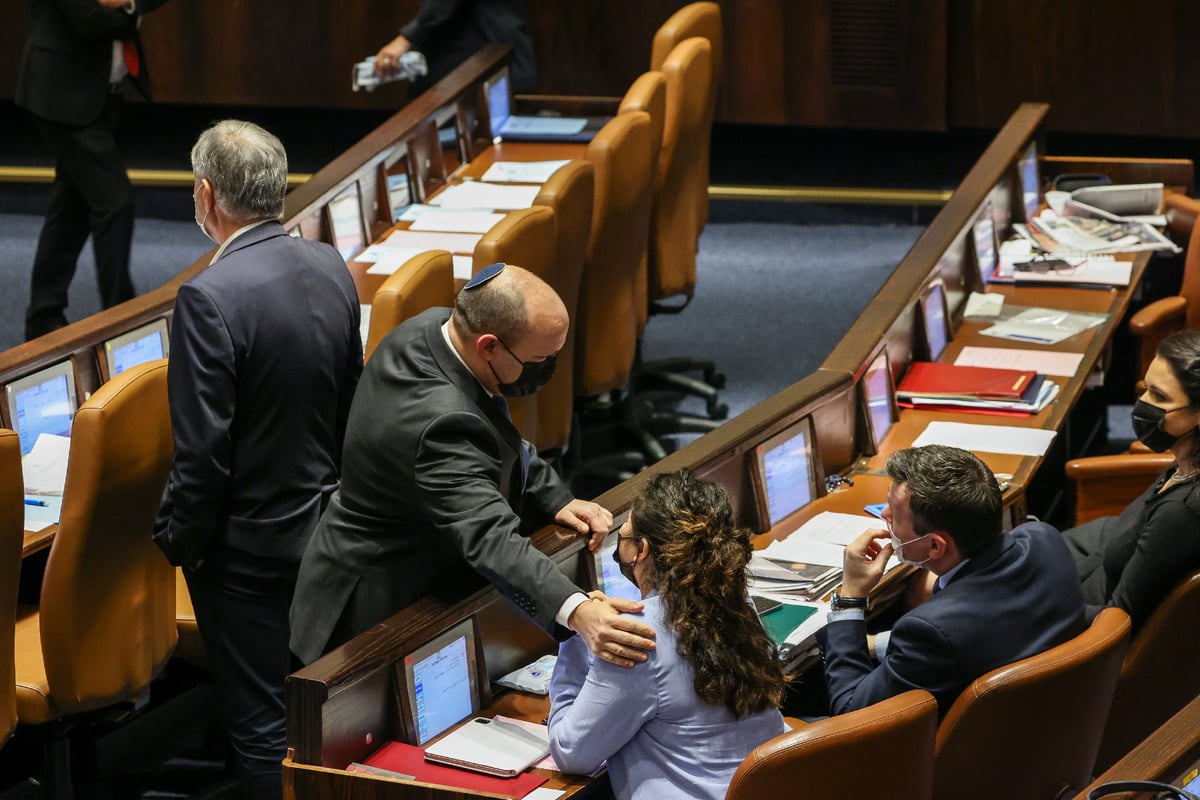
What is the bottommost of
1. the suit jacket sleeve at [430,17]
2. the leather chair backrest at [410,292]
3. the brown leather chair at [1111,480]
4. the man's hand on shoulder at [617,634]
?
the brown leather chair at [1111,480]

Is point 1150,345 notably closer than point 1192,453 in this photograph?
No

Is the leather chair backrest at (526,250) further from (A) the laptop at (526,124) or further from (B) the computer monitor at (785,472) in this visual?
(A) the laptop at (526,124)

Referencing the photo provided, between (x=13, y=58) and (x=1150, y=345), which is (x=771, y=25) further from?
(x=13, y=58)

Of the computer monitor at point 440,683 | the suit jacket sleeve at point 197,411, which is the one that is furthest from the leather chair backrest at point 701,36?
the computer monitor at point 440,683

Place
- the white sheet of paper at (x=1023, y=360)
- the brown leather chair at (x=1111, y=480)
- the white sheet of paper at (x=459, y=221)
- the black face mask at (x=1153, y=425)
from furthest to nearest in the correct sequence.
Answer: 1. the white sheet of paper at (x=459, y=221)
2. the white sheet of paper at (x=1023, y=360)
3. the brown leather chair at (x=1111, y=480)
4. the black face mask at (x=1153, y=425)

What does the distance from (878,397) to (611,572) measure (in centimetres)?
125

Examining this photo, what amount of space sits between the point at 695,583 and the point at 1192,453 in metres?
1.23

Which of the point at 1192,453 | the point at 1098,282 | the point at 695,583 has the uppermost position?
the point at 695,583

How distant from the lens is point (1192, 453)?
314cm

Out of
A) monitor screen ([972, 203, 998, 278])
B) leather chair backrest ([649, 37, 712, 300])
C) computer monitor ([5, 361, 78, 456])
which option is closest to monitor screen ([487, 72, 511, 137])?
leather chair backrest ([649, 37, 712, 300])

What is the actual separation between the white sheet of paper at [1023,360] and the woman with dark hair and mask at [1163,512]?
1.09m

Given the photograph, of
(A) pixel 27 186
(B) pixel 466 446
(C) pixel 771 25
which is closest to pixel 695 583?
(B) pixel 466 446

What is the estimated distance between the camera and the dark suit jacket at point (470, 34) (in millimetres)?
5910

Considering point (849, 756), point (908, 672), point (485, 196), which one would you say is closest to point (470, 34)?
point (485, 196)
